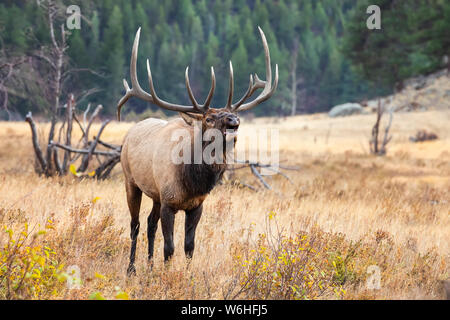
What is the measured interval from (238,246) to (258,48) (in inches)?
2090

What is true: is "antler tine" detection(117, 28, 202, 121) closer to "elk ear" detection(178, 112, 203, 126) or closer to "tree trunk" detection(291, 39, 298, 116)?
"elk ear" detection(178, 112, 203, 126)

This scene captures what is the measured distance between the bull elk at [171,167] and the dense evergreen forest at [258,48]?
63.2ft

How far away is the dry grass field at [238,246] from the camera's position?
12.7 feet

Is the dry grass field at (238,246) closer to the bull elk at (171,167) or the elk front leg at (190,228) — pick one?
the elk front leg at (190,228)

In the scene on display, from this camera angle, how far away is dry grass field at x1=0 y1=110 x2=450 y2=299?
386 cm

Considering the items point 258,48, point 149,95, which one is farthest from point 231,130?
point 258,48

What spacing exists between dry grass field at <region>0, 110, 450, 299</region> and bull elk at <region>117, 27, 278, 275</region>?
355 millimetres

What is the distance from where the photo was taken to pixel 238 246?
514 cm

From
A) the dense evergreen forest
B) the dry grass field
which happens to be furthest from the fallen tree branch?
the dense evergreen forest

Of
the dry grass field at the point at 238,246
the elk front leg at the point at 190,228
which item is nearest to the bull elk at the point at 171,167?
the elk front leg at the point at 190,228

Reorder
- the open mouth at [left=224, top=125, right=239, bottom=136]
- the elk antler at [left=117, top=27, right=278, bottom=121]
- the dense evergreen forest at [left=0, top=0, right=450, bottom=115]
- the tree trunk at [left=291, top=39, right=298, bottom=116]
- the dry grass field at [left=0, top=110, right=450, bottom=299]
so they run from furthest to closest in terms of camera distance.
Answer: the tree trunk at [left=291, top=39, right=298, bottom=116] → the dense evergreen forest at [left=0, top=0, right=450, bottom=115] → the elk antler at [left=117, top=27, right=278, bottom=121] → the open mouth at [left=224, top=125, right=239, bottom=136] → the dry grass field at [left=0, top=110, right=450, bottom=299]

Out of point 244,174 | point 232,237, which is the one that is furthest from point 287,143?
point 232,237

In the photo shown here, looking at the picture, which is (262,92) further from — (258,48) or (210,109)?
(258,48)

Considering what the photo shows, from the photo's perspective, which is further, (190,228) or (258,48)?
(258,48)
